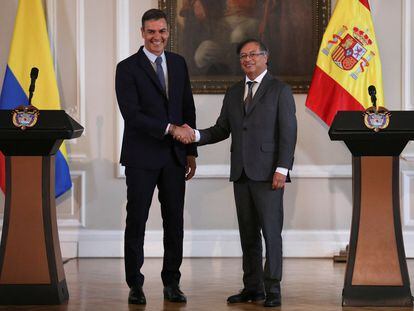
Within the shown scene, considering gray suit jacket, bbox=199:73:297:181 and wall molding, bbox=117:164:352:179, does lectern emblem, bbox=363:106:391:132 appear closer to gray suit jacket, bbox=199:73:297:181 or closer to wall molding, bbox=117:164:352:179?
gray suit jacket, bbox=199:73:297:181

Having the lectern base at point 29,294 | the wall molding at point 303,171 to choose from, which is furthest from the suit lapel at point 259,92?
the wall molding at point 303,171

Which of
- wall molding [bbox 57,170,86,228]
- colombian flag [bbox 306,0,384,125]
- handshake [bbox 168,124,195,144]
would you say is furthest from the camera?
wall molding [bbox 57,170,86,228]

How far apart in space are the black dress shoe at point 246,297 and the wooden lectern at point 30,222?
105 centimetres

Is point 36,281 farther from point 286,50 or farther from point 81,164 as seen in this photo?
point 286,50

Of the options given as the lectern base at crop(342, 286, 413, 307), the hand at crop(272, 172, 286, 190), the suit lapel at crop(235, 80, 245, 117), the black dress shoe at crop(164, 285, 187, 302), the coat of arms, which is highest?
the coat of arms

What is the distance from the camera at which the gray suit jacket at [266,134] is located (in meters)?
4.89

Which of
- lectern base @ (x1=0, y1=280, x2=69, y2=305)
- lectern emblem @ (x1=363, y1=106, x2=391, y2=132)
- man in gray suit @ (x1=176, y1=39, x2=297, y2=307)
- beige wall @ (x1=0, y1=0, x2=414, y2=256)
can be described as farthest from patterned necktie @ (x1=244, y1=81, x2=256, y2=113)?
beige wall @ (x1=0, y1=0, x2=414, y2=256)

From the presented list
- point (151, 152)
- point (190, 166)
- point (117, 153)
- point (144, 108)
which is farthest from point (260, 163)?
point (117, 153)

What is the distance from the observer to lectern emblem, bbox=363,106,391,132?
15.6ft

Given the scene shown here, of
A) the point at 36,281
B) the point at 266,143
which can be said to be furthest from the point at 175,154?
the point at 36,281

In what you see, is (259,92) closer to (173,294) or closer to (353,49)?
(173,294)

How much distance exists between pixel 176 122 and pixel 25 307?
1439mm

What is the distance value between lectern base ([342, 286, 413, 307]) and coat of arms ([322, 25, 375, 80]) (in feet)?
8.91

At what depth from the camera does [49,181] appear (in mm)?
5016
